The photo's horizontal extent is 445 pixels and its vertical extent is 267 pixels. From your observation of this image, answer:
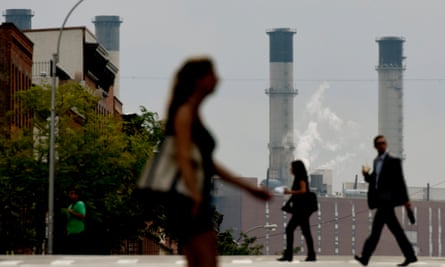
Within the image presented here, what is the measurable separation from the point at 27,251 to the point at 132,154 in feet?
23.3

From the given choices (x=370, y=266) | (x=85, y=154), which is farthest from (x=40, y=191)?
(x=370, y=266)

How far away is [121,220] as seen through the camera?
72.9m

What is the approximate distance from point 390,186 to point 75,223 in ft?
43.2

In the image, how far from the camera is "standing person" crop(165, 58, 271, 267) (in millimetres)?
13312

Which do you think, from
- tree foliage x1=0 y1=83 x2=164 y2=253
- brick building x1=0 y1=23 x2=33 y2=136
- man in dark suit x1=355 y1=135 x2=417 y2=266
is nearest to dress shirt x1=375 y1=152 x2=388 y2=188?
man in dark suit x1=355 y1=135 x2=417 y2=266

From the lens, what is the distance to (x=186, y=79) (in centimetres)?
1366

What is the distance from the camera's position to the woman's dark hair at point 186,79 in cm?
1359

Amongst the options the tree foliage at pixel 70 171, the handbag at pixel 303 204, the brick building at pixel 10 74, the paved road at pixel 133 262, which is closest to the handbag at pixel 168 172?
the paved road at pixel 133 262

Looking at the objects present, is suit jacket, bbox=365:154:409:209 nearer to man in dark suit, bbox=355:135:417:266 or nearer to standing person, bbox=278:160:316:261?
man in dark suit, bbox=355:135:417:266

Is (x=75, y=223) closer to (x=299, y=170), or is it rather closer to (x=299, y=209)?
(x=299, y=209)

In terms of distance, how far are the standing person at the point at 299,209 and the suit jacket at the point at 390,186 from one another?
221cm

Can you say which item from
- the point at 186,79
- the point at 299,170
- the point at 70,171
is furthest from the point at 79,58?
the point at 186,79

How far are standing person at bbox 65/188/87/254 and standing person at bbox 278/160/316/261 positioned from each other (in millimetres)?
7544

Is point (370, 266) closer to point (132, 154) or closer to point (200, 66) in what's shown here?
point (200, 66)
